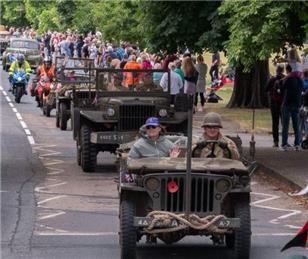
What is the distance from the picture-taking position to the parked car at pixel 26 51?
5988 cm

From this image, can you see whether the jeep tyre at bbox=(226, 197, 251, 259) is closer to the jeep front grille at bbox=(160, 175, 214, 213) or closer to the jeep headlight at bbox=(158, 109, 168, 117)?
the jeep front grille at bbox=(160, 175, 214, 213)

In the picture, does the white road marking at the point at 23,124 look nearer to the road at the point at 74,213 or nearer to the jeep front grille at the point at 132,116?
the road at the point at 74,213

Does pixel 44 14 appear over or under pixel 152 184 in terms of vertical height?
over

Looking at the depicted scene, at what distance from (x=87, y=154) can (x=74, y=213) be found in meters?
4.89

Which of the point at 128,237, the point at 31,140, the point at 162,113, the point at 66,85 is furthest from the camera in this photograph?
the point at 66,85

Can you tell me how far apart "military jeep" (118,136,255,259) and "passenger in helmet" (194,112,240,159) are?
28.2 inches

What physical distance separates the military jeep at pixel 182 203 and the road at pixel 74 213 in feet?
2.37

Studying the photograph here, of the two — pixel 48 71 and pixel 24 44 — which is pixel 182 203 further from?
pixel 24 44

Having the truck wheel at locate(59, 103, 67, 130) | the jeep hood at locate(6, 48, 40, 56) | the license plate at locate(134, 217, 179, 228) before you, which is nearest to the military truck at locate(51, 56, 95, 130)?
the truck wheel at locate(59, 103, 67, 130)

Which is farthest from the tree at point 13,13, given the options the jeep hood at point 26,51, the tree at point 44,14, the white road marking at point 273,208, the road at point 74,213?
the white road marking at point 273,208

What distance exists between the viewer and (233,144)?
11961mm

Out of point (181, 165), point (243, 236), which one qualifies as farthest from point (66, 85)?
point (243, 236)

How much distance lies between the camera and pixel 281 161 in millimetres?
20625

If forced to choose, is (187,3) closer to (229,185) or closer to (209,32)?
(209,32)
